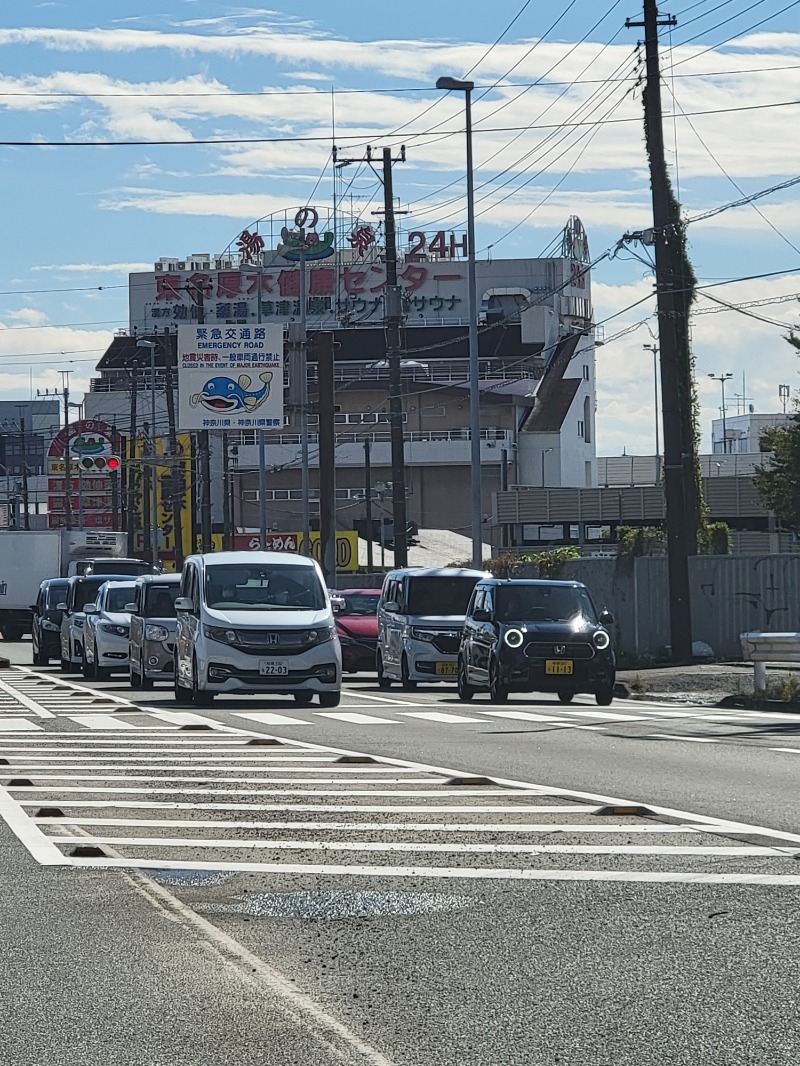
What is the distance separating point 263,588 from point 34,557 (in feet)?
117

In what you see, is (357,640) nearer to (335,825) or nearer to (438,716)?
(438,716)

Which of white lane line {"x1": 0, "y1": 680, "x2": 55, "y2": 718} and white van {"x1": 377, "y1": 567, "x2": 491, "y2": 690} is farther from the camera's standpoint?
white van {"x1": 377, "y1": 567, "x2": 491, "y2": 690}

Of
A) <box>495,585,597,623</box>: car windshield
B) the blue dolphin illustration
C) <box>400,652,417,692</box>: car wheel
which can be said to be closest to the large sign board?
the blue dolphin illustration

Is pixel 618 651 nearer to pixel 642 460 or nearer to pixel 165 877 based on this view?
pixel 165 877

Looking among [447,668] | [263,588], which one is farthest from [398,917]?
[447,668]

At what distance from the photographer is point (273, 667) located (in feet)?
72.1

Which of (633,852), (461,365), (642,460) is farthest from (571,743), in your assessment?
(642,460)

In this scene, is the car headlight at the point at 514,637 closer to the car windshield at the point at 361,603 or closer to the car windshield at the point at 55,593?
the car windshield at the point at 361,603

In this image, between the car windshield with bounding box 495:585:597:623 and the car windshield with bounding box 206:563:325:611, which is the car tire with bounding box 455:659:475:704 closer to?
the car windshield with bounding box 495:585:597:623

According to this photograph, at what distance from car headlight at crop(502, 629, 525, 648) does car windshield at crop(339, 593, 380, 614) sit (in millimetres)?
12681

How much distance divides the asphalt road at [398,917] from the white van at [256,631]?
26.0 ft

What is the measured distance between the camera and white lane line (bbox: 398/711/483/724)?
771 inches

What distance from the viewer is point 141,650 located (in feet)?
91.1

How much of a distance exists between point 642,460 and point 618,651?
286 feet
